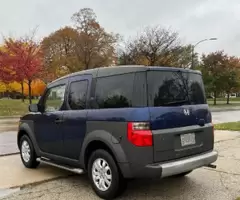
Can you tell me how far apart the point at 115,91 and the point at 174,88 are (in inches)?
34.0

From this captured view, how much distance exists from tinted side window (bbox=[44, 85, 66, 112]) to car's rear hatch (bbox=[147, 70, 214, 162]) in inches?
79.1

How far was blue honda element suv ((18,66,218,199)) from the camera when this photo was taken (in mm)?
4348

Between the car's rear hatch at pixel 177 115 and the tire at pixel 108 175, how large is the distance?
62 centimetres

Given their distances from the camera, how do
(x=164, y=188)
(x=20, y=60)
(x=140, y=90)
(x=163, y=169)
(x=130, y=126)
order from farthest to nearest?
(x=20, y=60)
(x=164, y=188)
(x=140, y=90)
(x=130, y=126)
(x=163, y=169)

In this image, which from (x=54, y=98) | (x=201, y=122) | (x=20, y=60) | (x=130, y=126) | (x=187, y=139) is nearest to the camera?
(x=130, y=126)

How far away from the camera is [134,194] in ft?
16.2

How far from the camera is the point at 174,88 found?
4.83 meters

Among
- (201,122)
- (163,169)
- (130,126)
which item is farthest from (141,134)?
(201,122)

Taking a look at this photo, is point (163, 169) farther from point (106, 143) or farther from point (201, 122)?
point (201, 122)

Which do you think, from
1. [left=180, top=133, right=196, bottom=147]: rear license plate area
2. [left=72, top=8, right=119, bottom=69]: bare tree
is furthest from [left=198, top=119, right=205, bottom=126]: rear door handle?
[left=72, top=8, right=119, bottom=69]: bare tree

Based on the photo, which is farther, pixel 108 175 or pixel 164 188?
pixel 164 188

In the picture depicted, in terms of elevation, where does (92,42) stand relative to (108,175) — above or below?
above

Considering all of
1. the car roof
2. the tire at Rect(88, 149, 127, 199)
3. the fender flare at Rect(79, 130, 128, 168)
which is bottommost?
the tire at Rect(88, 149, 127, 199)

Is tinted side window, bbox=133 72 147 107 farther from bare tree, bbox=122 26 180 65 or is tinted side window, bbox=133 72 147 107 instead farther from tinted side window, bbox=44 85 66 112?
bare tree, bbox=122 26 180 65
